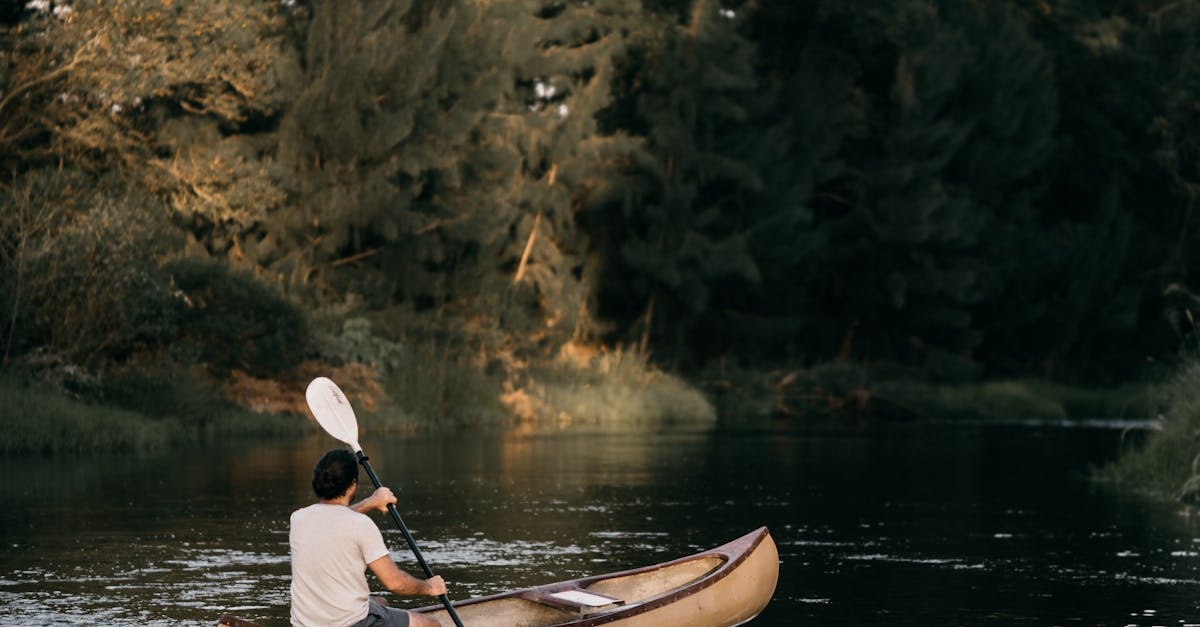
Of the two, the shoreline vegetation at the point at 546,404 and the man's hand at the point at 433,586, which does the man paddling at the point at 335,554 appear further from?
the shoreline vegetation at the point at 546,404

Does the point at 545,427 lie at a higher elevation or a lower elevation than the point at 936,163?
lower

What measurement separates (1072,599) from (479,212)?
36.0 meters

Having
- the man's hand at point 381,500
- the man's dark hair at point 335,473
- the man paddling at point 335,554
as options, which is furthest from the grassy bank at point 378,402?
the man's dark hair at point 335,473

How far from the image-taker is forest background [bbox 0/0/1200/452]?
1484 inches

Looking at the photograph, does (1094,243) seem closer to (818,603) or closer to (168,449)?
(168,449)

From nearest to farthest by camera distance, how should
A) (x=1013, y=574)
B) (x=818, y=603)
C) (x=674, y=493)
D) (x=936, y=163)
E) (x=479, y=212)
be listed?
1. (x=818, y=603)
2. (x=1013, y=574)
3. (x=674, y=493)
4. (x=479, y=212)
5. (x=936, y=163)

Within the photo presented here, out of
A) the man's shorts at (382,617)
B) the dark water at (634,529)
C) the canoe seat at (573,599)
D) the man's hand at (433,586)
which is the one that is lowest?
the dark water at (634,529)

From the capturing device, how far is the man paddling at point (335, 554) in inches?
412

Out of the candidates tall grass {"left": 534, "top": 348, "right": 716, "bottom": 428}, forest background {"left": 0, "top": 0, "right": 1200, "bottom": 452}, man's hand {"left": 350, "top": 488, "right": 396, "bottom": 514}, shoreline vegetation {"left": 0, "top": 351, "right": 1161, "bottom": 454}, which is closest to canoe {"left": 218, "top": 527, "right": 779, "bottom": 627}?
man's hand {"left": 350, "top": 488, "right": 396, "bottom": 514}

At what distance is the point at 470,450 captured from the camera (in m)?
35.9

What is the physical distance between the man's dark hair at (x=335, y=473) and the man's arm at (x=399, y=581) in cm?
44

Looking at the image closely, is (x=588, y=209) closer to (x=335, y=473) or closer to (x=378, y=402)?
(x=378, y=402)

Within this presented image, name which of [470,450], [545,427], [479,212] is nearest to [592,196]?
[479,212]

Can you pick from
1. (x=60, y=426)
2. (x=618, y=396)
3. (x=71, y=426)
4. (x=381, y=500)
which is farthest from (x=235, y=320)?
(x=381, y=500)
